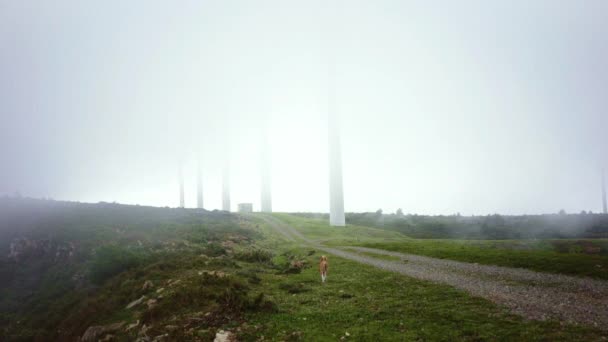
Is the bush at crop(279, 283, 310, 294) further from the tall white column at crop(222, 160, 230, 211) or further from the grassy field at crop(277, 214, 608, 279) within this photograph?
the tall white column at crop(222, 160, 230, 211)

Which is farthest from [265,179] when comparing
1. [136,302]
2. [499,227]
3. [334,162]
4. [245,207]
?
[136,302]

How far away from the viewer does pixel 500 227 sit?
83.2 m

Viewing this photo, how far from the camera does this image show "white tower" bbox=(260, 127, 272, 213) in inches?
4092

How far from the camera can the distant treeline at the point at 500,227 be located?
2916 inches

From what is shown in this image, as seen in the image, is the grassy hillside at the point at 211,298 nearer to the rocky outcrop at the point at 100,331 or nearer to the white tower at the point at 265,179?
the rocky outcrop at the point at 100,331

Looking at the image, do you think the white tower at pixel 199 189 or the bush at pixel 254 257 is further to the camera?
the white tower at pixel 199 189

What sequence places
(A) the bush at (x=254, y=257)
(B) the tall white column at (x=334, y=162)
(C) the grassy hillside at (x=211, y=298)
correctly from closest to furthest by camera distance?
(C) the grassy hillside at (x=211, y=298)
(A) the bush at (x=254, y=257)
(B) the tall white column at (x=334, y=162)

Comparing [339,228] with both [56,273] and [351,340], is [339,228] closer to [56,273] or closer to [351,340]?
[56,273]

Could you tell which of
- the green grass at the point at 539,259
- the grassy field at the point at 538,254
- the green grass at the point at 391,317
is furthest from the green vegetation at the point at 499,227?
the green grass at the point at 391,317

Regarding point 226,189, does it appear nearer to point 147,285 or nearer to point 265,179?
point 265,179

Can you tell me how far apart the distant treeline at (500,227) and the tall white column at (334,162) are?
1938cm

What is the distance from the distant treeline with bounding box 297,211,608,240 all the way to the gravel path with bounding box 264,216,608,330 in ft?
177

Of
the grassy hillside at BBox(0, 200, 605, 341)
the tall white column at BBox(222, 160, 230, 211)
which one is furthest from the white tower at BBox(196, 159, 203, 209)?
the grassy hillside at BBox(0, 200, 605, 341)

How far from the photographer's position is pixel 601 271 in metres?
23.5
